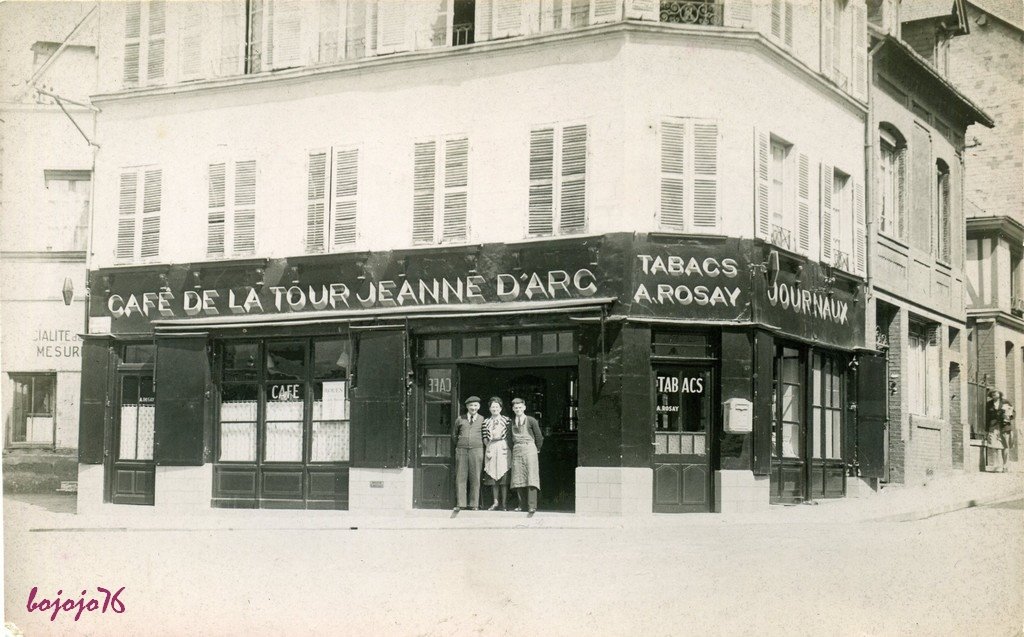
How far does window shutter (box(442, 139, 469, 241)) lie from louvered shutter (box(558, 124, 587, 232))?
5.02 ft

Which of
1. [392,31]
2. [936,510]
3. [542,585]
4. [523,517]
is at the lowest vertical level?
[542,585]

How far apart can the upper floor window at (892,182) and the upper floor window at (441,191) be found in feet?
27.1

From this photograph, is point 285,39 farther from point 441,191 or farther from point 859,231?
point 859,231

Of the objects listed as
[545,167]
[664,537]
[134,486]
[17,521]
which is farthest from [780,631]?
[134,486]

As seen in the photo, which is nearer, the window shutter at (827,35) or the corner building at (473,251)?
the corner building at (473,251)

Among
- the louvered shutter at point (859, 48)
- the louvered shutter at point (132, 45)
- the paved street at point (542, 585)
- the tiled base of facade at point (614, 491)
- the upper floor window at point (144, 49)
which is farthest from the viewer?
the louvered shutter at point (859, 48)

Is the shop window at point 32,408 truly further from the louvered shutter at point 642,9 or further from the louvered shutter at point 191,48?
the louvered shutter at point 642,9

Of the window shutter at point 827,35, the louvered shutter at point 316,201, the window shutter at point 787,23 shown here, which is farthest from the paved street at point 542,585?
the window shutter at point 827,35

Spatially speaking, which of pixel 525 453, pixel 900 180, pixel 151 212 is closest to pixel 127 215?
pixel 151 212

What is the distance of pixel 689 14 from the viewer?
17.0 meters

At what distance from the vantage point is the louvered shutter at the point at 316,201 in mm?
18531

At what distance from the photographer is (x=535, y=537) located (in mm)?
13578

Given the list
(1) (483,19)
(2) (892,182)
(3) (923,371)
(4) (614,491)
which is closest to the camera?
(4) (614,491)

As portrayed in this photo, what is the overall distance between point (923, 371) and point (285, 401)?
39.0 feet
